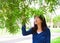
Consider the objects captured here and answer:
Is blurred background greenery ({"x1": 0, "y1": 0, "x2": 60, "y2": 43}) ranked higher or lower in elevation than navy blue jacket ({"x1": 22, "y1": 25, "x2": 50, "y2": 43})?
higher

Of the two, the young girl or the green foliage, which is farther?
the young girl

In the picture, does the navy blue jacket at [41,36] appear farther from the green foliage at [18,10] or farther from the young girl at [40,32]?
the green foliage at [18,10]

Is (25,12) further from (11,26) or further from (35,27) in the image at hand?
(35,27)

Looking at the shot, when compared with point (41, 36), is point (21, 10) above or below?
above

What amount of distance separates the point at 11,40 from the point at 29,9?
4.79 feet

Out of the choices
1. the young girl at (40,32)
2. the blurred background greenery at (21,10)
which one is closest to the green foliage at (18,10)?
the blurred background greenery at (21,10)

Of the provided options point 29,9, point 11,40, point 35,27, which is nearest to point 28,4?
point 29,9

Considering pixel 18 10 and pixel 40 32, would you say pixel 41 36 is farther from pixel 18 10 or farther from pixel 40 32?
pixel 18 10

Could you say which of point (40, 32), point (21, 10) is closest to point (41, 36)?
point (40, 32)

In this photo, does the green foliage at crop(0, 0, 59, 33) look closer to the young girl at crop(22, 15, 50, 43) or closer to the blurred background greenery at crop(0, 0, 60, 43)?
the blurred background greenery at crop(0, 0, 60, 43)

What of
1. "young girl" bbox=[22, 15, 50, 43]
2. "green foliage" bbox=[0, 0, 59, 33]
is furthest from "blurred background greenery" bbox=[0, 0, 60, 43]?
"young girl" bbox=[22, 15, 50, 43]

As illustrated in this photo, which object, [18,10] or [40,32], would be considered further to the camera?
[40,32]

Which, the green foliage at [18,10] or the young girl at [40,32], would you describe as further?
the young girl at [40,32]

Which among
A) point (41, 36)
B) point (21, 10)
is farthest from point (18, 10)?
point (41, 36)
